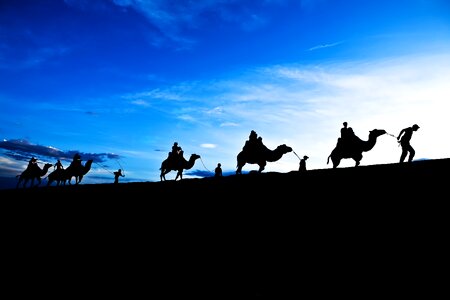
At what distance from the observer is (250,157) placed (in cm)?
1291

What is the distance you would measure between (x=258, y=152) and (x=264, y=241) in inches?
317

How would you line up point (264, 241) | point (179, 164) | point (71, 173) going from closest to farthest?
point (264, 241)
point (179, 164)
point (71, 173)

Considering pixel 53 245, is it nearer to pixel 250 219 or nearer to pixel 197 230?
pixel 197 230

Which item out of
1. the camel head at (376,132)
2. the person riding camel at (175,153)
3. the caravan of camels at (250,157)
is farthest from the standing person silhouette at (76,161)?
the camel head at (376,132)

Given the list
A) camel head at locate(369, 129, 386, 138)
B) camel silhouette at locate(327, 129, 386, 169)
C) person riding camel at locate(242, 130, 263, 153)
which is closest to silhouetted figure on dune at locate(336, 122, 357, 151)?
camel silhouette at locate(327, 129, 386, 169)

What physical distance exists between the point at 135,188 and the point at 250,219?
5737 millimetres

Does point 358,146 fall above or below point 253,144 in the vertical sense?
below

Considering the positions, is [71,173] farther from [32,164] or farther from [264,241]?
[264,241]

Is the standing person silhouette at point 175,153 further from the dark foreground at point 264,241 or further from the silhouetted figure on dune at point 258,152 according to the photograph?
the dark foreground at point 264,241

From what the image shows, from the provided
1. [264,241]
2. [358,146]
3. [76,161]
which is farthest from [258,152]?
[76,161]

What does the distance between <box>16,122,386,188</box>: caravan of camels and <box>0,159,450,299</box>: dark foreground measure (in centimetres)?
486

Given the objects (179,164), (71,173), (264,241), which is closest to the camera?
(264,241)

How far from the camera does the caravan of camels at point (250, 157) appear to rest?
10.6 meters

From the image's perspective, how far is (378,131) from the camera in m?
10.5
